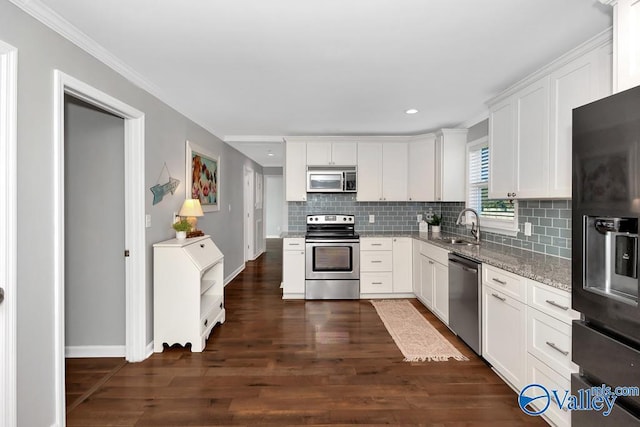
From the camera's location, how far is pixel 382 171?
470cm

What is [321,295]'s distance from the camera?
4.38 m

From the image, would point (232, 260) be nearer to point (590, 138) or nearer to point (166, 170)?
point (166, 170)

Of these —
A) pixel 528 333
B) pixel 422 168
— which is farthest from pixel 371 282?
pixel 528 333

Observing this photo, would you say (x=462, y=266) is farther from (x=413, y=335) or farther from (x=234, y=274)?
(x=234, y=274)

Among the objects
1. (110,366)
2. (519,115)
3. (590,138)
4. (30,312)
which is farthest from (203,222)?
(590,138)

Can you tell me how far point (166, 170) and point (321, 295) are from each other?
8.26 ft

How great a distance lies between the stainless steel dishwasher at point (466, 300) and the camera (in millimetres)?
2633

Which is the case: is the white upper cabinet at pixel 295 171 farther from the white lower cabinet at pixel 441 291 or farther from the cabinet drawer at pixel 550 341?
the cabinet drawer at pixel 550 341

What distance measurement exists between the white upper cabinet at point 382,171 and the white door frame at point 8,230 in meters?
3.76

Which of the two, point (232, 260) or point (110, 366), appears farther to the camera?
point (232, 260)

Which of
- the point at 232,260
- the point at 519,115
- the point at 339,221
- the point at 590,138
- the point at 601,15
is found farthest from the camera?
the point at 232,260

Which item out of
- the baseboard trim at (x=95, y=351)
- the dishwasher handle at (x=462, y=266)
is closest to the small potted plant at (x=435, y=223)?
the dishwasher handle at (x=462, y=266)

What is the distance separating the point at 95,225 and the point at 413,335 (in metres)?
3.10

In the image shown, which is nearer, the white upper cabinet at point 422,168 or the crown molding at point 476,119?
the crown molding at point 476,119
